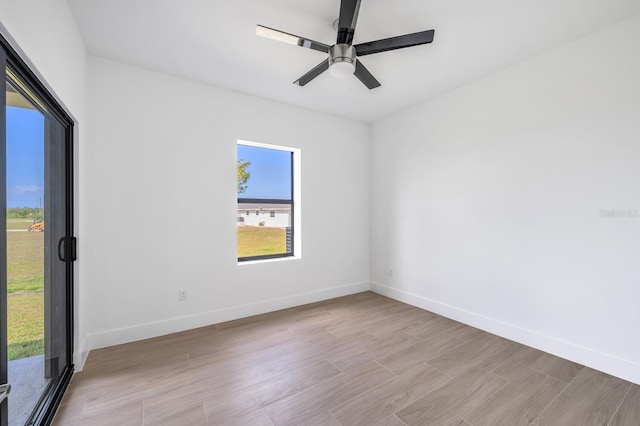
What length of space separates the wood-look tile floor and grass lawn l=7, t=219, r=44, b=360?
58 cm

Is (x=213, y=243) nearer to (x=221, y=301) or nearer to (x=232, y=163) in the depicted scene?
(x=221, y=301)

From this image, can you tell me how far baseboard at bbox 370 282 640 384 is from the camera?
2127 mm

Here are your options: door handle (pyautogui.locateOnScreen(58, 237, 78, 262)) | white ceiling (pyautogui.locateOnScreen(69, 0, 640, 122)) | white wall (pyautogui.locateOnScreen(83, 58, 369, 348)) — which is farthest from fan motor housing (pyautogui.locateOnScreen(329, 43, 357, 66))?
door handle (pyautogui.locateOnScreen(58, 237, 78, 262))

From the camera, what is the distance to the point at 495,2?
193 centimetres

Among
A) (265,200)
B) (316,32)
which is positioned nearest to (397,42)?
(316,32)

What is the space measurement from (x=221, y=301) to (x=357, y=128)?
125 inches

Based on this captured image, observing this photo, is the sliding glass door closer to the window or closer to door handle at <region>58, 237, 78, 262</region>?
door handle at <region>58, 237, 78, 262</region>

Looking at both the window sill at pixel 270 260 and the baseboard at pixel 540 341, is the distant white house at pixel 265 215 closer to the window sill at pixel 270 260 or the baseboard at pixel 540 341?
the window sill at pixel 270 260

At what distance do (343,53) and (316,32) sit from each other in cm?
40

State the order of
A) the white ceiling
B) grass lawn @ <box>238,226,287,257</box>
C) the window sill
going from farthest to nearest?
grass lawn @ <box>238,226,287,257</box> < the window sill < the white ceiling

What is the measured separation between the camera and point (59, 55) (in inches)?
69.3

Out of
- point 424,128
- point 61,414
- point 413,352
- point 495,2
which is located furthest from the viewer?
point 424,128

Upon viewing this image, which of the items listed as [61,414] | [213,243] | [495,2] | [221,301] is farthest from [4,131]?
[495,2]

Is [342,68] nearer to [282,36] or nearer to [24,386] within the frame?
[282,36]
